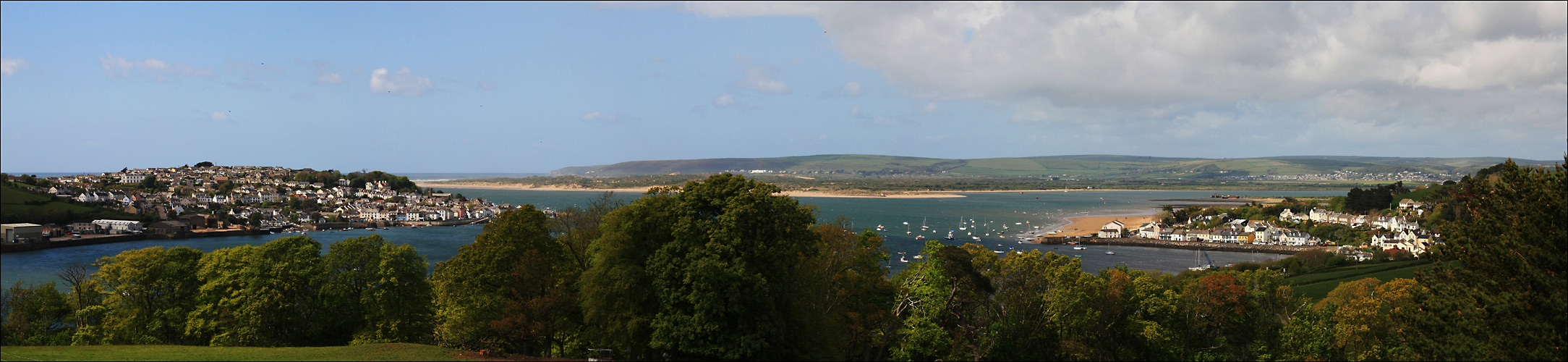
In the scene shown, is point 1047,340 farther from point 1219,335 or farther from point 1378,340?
point 1378,340

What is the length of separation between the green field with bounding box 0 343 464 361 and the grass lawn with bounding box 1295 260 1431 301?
47673mm

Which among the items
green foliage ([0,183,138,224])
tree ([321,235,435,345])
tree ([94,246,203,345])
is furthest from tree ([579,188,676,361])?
green foliage ([0,183,138,224])

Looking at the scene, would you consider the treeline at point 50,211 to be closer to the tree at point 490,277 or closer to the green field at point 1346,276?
the tree at point 490,277

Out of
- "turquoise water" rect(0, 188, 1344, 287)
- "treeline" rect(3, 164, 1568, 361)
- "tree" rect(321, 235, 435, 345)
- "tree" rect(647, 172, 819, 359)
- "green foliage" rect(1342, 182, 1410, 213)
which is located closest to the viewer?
"treeline" rect(3, 164, 1568, 361)

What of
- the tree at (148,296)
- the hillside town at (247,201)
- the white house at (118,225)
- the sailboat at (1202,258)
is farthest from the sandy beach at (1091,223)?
the white house at (118,225)

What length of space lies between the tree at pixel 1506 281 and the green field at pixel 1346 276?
32448mm

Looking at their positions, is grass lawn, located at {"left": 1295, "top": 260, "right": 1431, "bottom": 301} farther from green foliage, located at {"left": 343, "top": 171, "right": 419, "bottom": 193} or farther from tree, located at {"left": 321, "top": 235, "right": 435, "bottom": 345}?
green foliage, located at {"left": 343, "top": 171, "right": 419, "bottom": 193}

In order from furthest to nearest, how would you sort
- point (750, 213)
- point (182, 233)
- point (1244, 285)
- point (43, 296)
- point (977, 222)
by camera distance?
1. point (977, 222)
2. point (182, 233)
3. point (1244, 285)
4. point (43, 296)
5. point (750, 213)

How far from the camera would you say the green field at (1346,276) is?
48.8m

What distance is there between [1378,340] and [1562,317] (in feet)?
43.2

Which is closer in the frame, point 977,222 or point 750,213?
point 750,213

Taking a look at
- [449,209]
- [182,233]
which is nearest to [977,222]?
[449,209]

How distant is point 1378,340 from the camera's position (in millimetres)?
26312

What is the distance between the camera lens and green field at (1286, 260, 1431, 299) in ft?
160
